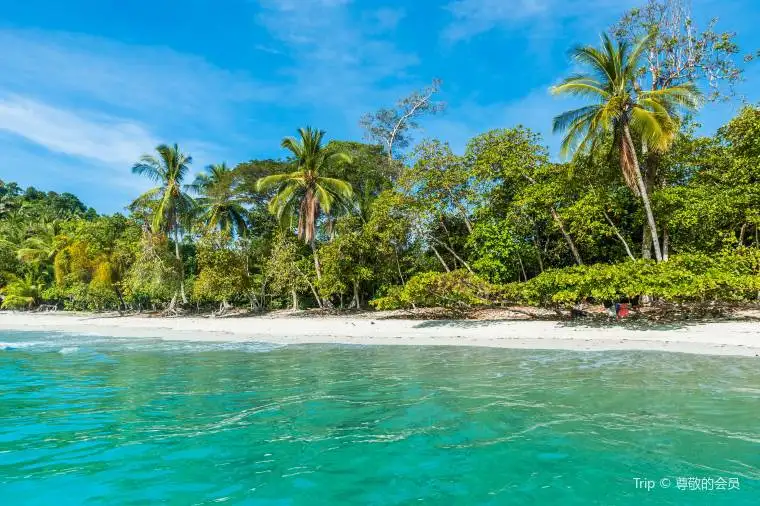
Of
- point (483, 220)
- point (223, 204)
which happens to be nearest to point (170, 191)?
point (223, 204)

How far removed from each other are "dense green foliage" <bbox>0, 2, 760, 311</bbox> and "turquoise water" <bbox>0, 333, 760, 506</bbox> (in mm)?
7712

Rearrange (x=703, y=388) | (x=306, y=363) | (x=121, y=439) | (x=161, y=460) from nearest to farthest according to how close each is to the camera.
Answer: (x=161, y=460) < (x=121, y=439) < (x=703, y=388) < (x=306, y=363)

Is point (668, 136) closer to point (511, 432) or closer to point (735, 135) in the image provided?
point (735, 135)

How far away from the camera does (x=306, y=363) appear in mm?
11406

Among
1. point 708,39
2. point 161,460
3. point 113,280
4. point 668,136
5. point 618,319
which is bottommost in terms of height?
point 161,460

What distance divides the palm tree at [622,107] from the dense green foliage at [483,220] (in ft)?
0.20

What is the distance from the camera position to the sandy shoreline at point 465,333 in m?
12.5

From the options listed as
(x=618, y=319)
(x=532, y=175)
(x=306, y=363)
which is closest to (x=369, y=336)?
(x=306, y=363)

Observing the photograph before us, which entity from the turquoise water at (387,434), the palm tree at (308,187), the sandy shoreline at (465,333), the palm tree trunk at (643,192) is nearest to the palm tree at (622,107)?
the palm tree trunk at (643,192)

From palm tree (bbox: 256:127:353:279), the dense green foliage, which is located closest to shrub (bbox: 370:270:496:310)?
the dense green foliage

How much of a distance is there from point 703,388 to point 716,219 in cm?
1281

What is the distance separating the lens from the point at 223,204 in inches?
1148

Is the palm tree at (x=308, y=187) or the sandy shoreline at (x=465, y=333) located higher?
the palm tree at (x=308, y=187)

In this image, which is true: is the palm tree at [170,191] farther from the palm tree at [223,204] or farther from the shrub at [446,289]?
the shrub at [446,289]
